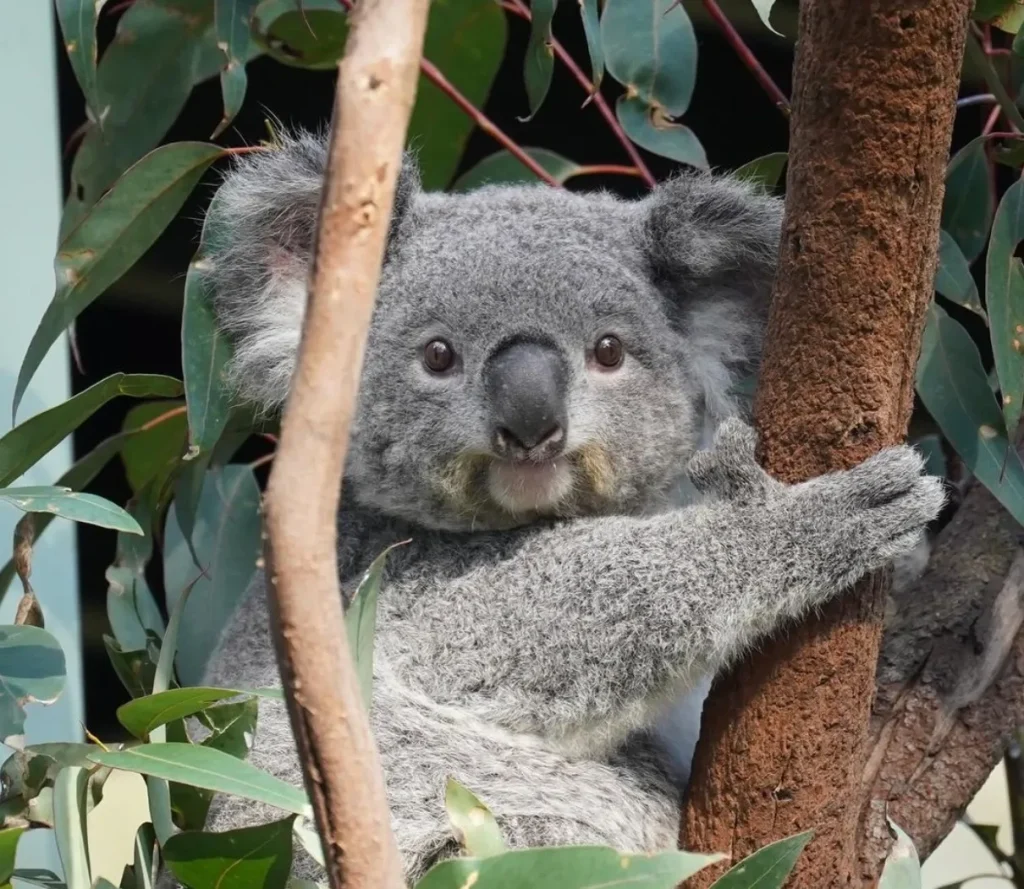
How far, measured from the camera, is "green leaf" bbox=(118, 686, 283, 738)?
4.48 ft

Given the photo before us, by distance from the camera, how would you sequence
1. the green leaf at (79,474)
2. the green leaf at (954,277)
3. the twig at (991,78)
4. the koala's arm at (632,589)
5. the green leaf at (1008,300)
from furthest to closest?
the green leaf at (79,474), the green leaf at (954,277), the twig at (991,78), the green leaf at (1008,300), the koala's arm at (632,589)

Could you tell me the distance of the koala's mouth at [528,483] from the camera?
1800 millimetres

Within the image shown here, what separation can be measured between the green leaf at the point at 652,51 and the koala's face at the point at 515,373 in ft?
0.67

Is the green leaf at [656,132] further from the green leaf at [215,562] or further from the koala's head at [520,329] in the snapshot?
the green leaf at [215,562]

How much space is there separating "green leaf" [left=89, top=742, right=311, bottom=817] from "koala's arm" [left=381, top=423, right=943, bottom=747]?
591 millimetres

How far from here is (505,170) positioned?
8.59 feet

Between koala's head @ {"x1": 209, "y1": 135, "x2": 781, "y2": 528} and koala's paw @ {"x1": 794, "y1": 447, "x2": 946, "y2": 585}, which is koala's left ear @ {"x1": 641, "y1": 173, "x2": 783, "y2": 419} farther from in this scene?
koala's paw @ {"x1": 794, "y1": 447, "x2": 946, "y2": 585}

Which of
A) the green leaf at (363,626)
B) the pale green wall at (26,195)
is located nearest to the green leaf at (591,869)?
the green leaf at (363,626)

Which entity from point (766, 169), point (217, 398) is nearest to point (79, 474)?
point (217, 398)

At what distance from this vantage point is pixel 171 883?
1968 millimetres

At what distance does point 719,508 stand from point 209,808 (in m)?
0.83

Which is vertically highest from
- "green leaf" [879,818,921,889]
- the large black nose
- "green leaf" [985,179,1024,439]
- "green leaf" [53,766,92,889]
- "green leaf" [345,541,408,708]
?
"green leaf" [985,179,1024,439]

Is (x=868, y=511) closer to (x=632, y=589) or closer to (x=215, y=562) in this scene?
(x=632, y=589)

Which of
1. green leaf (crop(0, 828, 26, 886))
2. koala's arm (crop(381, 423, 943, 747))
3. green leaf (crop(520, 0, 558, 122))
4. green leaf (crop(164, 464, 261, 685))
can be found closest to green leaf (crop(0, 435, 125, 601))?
green leaf (crop(164, 464, 261, 685))
